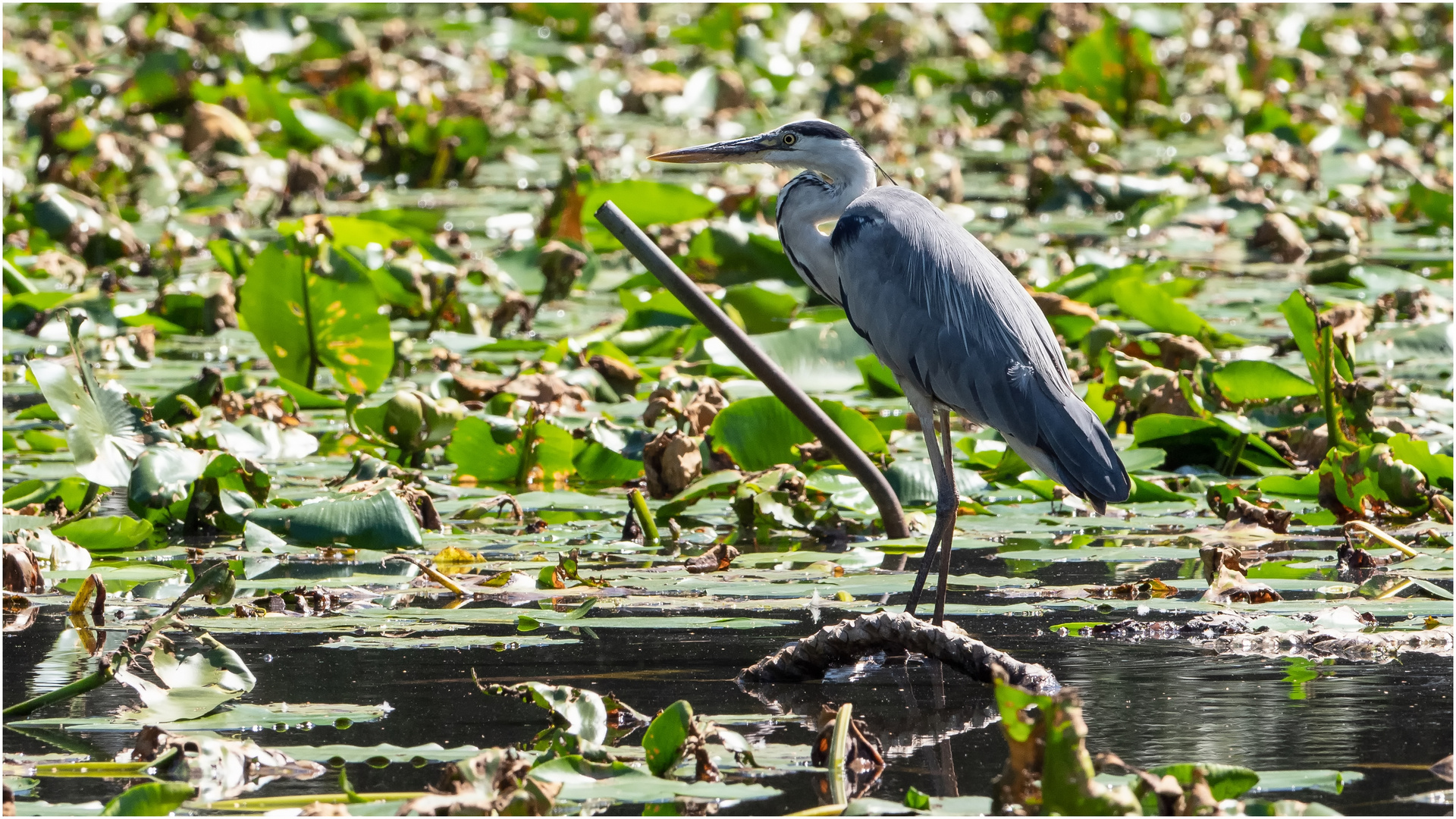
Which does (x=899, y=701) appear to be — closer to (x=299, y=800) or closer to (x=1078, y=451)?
(x=1078, y=451)

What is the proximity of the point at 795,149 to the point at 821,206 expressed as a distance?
0.73 feet

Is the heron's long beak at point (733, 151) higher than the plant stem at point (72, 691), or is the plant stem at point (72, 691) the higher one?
the heron's long beak at point (733, 151)

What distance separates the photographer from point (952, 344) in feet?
14.1

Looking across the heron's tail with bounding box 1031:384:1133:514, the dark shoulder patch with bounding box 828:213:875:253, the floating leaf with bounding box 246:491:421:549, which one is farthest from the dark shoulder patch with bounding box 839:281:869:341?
the floating leaf with bounding box 246:491:421:549

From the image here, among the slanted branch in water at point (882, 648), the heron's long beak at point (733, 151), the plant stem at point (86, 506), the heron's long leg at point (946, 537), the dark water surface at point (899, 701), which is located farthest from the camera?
the heron's long beak at point (733, 151)

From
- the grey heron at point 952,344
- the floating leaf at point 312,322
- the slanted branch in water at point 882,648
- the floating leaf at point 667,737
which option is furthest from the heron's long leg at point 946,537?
the floating leaf at point 312,322

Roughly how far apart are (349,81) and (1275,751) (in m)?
11.5

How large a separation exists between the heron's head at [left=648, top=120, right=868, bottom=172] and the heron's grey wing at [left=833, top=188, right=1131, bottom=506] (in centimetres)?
35

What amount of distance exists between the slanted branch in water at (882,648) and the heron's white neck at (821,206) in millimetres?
1686

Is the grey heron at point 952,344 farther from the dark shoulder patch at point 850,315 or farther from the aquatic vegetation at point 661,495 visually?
the aquatic vegetation at point 661,495

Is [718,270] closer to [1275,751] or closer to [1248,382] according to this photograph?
[1248,382]

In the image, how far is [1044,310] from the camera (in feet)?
22.6

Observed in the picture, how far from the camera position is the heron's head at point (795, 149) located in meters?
5.01

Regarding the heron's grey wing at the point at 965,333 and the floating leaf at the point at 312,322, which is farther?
the floating leaf at the point at 312,322
